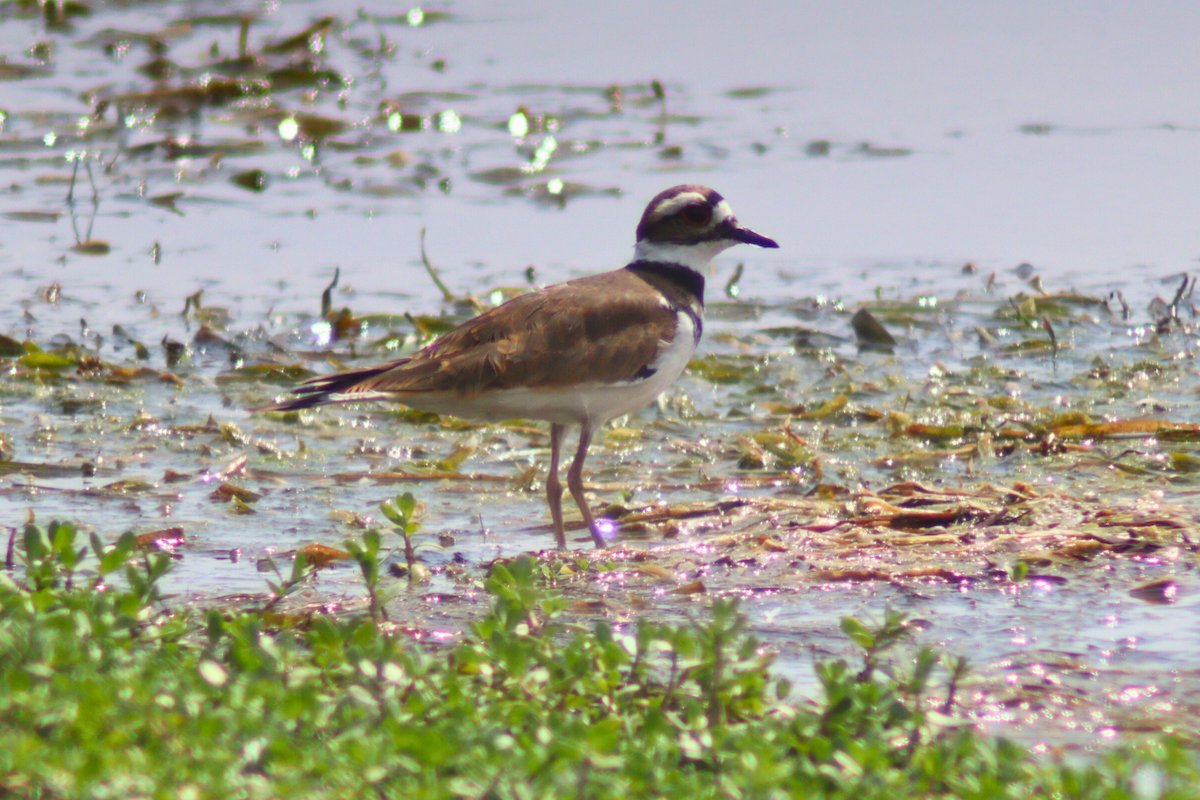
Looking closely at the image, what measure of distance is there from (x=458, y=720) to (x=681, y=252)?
4.02 meters

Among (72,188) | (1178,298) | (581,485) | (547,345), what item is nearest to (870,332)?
(1178,298)

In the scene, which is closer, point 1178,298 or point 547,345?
point 547,345

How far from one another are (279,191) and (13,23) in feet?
19.5

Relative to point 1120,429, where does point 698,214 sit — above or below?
above

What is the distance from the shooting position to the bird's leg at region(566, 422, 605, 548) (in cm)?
594

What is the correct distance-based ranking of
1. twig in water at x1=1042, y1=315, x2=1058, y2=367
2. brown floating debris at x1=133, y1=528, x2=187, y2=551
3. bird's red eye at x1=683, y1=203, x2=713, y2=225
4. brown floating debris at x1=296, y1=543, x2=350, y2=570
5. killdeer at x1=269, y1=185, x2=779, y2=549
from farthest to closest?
twig in water at x1=1042, y1=315, x2=1058, y2=367 < bird's red eye at x1=683, y1=203, x2=713, y2=225 < killdeer at x1=269, y1=185, x2=779, y2=549 < brown floating debris at x1=133, y1=528, x2=187, y2=551 < brown floating debris at x1=296, y1=543, x2=350, y2=570

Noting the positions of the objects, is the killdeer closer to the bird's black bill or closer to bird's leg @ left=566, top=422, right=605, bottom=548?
bird's leg @ left=566, top=422, right=605, bottom=548

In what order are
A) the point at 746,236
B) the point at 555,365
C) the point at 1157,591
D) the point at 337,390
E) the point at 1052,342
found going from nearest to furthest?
the point at 1157,591, the point at 337,390, the point at 555,365, the point at 746,236, the point at 1052,342

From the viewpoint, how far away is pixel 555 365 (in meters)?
5.98

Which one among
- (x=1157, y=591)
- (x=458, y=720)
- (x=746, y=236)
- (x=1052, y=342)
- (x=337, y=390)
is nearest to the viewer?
(x=458, y=720)

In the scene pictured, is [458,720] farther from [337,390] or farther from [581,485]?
[581,485]

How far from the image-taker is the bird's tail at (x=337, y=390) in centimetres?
570

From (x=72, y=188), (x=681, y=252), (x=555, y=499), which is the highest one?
(x=72, y=188)

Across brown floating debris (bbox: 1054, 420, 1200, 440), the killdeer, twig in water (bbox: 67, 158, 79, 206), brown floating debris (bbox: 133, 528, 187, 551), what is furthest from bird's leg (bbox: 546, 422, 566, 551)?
twig in water (bbox: 67, 158, 79, 206)
